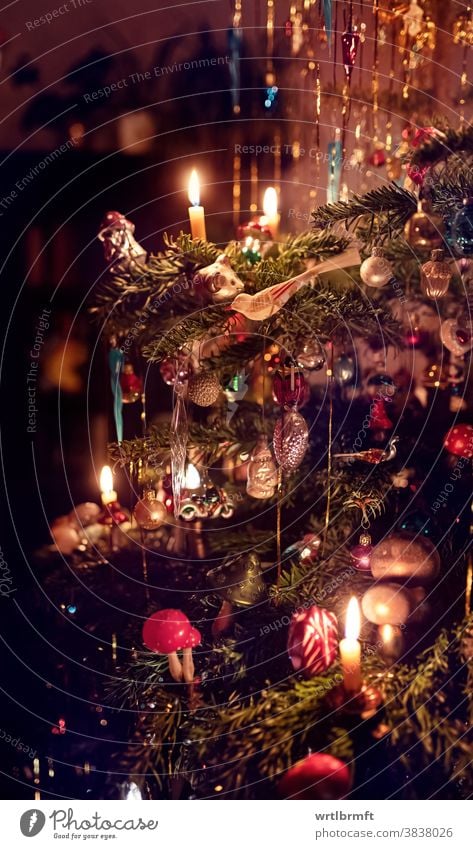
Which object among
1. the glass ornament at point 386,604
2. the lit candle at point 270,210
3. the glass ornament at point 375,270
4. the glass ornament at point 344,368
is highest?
the lit candle at point 270,210

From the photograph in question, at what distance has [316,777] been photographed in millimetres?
883

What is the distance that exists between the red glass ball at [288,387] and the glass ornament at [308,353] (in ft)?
0.07

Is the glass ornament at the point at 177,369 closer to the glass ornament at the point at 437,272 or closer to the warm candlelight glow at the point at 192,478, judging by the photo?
the warm candlelight glow at the point at 192,478

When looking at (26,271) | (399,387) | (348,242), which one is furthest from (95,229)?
(399,387)

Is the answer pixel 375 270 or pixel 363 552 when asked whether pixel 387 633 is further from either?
pixel 375 270

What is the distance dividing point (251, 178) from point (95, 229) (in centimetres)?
22

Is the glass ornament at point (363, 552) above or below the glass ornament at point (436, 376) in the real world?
below

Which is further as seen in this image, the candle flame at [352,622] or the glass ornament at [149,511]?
the glass ornament at [149,511]

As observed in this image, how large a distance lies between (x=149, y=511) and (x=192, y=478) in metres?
0.07

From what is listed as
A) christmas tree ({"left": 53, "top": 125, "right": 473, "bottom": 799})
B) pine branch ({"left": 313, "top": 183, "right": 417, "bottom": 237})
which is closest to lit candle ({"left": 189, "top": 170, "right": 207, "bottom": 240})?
christmas tree ({"left": 53, "top": 125, "right": 473, "bottom": 799})

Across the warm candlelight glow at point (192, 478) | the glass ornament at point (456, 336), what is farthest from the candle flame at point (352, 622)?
the glass ornament at point (456, 336)

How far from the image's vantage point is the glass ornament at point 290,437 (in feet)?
3.04

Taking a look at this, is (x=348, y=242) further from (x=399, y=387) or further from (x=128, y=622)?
(x=128, y=622)
